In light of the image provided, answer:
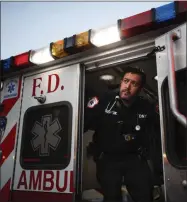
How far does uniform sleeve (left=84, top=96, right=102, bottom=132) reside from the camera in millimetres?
2324

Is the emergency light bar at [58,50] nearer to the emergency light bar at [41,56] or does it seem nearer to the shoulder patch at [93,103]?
the emergency light bar at [41,56]

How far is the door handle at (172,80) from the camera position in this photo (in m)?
1.27

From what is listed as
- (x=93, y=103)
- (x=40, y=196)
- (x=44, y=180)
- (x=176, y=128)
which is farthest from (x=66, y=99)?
(x=176, y=128)

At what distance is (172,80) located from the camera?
1377 mm

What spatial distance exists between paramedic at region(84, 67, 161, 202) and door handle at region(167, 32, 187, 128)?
0.95 meters

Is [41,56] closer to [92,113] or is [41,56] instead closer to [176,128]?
[92,113]

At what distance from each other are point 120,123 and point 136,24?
956 millimetres

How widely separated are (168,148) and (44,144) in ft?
3.78

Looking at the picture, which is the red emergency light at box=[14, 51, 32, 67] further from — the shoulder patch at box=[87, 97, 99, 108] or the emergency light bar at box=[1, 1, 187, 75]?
the shoulder patch at box=[87, 97, 99, 108]

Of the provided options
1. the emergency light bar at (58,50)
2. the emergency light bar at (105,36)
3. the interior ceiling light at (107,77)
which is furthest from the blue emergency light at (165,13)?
the interior ceiling light at (107,77)

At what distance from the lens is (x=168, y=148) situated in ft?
5.04

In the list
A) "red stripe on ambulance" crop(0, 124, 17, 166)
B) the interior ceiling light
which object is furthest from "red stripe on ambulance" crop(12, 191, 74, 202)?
the interior ceiling light

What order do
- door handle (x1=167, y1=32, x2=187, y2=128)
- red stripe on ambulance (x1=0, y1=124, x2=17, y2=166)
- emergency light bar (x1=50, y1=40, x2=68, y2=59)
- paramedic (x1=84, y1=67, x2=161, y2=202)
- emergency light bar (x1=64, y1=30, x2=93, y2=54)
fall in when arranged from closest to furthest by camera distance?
door handle (x1=167, y1=32, x2=187, y2=128) → emergency light bar (x1=64, y1=30, x2=93, y2=54) → emergency light bar (x1=50, y1=40, x2=68, y2=59) → paramedic (x1=84, y1=67, x2=161, y2=202) → red stripe on ambulance (x1=0, y1=124, x2=17, y2=166)

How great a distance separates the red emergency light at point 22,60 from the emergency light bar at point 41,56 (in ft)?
0.16
